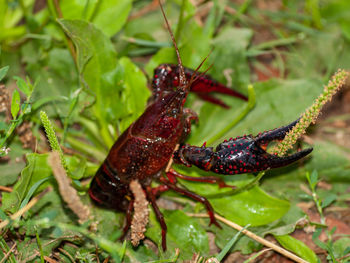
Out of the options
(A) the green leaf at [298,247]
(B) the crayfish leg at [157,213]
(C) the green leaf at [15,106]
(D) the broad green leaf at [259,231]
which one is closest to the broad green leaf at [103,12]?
(C) the green leaf at [15,106]

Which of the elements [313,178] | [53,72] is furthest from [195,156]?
[53,72]

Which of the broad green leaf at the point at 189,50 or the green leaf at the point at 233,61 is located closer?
the broad green leaf at the point at 189,50

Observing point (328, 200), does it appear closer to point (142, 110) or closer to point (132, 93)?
point (142, 110)

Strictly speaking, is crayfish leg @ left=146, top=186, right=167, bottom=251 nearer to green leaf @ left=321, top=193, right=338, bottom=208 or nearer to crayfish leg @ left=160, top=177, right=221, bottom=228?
crayfish leg @ left=160, top=177, right=221, bottom=228

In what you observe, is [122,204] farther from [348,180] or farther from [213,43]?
[348,180]

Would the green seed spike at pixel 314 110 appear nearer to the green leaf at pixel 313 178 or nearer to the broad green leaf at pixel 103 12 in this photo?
the green leaf at pixel 313 178

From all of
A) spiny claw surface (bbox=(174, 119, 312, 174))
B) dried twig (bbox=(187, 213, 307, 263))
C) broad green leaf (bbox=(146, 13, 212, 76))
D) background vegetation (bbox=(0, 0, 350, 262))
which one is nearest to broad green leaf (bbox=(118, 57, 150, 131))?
background vegetation (bbox=(0, 0, 350, 262))
